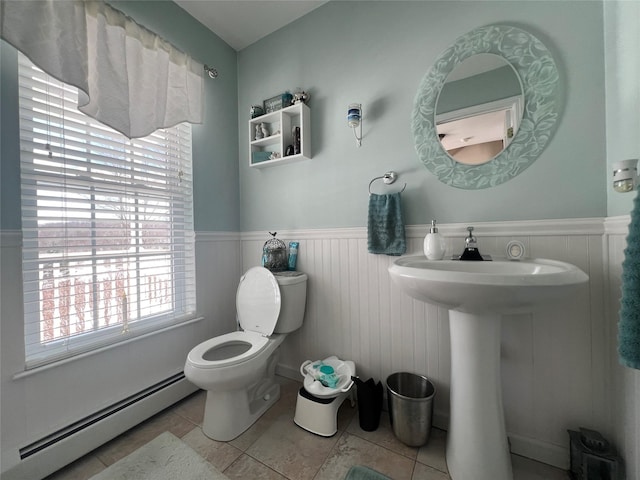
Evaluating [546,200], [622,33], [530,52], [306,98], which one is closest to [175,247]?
[306,98]

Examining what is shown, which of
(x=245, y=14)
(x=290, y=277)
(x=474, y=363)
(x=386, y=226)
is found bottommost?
(x=474, y=363)

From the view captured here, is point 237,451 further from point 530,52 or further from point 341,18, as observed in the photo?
point 341,18

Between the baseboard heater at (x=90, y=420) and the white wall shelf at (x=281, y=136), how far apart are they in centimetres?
150

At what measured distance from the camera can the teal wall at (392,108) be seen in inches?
39.8

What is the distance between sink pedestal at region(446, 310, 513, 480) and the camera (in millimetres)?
926

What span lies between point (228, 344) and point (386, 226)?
113 centimetres

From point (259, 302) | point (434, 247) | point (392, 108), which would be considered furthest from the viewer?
point (259, 302)

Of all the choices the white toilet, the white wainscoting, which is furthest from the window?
the white wainscoting

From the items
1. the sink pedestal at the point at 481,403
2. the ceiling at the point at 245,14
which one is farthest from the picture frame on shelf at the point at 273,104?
the sink pedestal at the point at 481,403

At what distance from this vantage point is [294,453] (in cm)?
114

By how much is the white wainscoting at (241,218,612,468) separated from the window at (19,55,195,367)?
1059 millimetres

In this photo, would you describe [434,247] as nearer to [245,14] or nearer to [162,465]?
[162,465]

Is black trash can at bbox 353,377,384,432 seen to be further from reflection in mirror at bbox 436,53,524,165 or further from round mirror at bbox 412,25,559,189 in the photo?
reflection in mirror at bbox 436,53,524,165

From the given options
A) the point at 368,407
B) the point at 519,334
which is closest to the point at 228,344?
the point at 368,407
